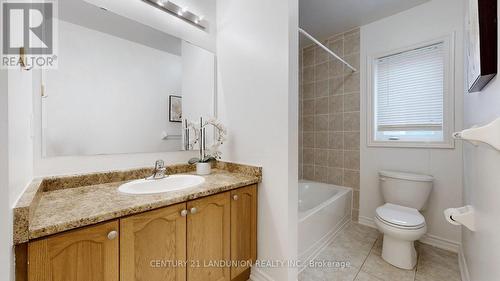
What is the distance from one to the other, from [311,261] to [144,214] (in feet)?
5.01

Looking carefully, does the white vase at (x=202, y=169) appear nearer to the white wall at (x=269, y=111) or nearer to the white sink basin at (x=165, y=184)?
the white sink basin at (x=165, y=184)

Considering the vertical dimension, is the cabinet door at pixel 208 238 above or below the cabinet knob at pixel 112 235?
below

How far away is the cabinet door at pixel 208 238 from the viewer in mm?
1054

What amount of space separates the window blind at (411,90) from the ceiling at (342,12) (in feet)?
1.56

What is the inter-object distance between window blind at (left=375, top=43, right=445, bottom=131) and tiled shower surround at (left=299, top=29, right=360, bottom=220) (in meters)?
0.27

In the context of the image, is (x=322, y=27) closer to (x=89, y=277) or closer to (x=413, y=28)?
(x=413, y=28)

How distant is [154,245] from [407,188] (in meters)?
2.25

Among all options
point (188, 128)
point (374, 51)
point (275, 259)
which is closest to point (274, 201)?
point (275, 259)

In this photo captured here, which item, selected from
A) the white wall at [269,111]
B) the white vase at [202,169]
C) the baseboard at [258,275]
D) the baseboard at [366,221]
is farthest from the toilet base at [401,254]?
the white vase at [202,169]

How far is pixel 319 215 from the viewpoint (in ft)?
6.21

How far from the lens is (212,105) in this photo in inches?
70.1

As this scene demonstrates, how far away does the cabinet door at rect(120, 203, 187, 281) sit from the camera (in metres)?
0.83

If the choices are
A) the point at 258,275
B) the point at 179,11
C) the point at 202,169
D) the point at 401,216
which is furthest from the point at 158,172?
the point at 401,216

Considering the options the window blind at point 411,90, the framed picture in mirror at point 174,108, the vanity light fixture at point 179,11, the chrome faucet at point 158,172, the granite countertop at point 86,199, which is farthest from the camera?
the window blind at point 411,90
